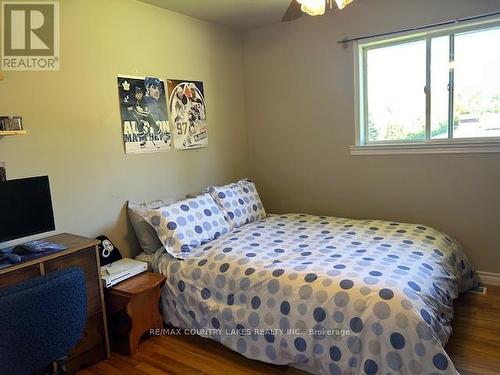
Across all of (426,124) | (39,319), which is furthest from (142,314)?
(426,124)

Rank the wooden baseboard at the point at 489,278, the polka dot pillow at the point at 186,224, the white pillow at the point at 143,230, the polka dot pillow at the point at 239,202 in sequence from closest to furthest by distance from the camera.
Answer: the polka dot pillow at the point at 186,224 < the white pillow at the point at 143,230 < the wooden baseboard at the point at 489,278 < the polka dot pillow at the point at 239,202

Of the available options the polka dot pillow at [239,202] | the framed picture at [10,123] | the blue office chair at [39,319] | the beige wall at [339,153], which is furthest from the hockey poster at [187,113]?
the blue office chair at [39,319]

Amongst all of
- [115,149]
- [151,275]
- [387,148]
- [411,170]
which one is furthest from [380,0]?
[151,275]

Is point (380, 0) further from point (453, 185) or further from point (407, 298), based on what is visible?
point (407, 298)

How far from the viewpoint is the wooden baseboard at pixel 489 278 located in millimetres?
3038

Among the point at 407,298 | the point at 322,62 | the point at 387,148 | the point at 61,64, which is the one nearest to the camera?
the point at 407,298

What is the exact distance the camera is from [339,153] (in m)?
3.60

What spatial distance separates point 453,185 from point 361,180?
0.76m

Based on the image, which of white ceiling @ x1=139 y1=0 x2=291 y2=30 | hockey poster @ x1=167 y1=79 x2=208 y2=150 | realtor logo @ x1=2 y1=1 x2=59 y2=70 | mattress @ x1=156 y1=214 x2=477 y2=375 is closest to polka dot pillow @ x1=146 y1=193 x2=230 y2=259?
mattress @ x1=156 y1=214 x2=477 y2=375

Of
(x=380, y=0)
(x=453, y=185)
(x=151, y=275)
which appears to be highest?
(x=380, y=0)

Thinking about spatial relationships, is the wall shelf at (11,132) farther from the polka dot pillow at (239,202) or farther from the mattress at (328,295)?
the polka dot pillow at (239,202)

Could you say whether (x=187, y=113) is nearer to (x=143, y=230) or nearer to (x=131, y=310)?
(x=143, y=230)

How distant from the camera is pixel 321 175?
374 centimetres

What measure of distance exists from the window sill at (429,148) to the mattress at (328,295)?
2.26 ft
